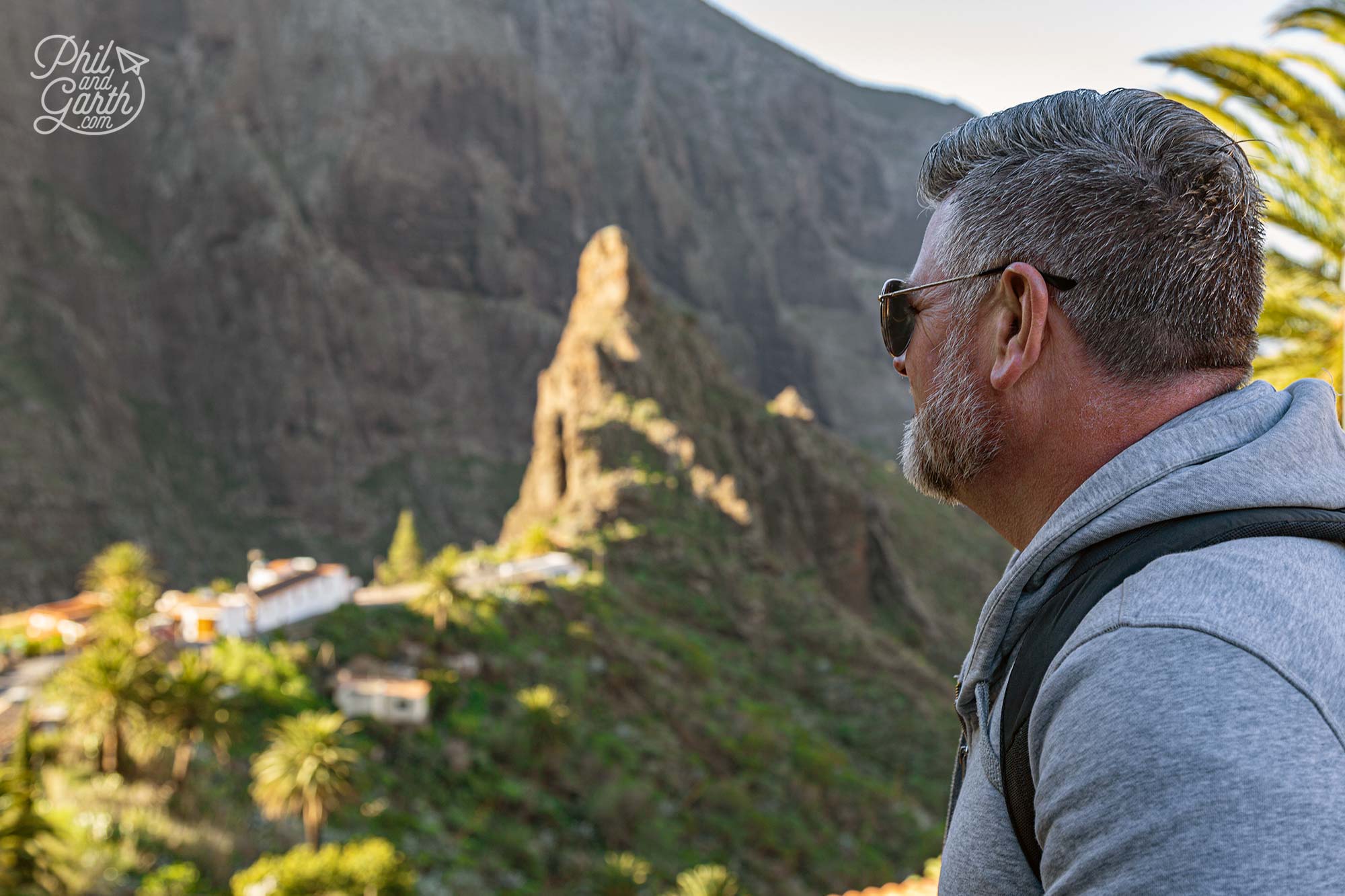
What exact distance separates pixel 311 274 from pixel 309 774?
90.1 meters

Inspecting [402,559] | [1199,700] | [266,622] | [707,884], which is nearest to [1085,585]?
[1199,700]

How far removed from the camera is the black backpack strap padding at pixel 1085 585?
139 cm

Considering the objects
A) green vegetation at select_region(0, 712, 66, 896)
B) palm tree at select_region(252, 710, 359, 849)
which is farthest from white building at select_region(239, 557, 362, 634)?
green vegetation at select_region(0, 712, 66, 896)

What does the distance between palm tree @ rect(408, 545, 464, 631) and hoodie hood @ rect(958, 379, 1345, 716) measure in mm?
32043

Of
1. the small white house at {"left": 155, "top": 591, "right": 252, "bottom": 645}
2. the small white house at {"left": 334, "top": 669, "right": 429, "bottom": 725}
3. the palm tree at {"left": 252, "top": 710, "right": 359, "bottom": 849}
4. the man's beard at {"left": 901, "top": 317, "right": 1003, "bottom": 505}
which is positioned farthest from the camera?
the small white house at {"left": 155, "top": 591, "right": 252, "bottom": 645}

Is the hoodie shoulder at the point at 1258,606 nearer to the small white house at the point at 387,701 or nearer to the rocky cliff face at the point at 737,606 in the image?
the rocky cliff face at the point at 737,606

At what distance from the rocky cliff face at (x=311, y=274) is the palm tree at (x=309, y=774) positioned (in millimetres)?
61974

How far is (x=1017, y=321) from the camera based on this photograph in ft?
5.83

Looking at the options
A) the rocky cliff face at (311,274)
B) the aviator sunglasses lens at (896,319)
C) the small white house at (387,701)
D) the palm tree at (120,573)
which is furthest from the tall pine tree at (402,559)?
the aviator sunglasses lens at (896,319)

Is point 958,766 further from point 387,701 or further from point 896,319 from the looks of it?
point 387,701

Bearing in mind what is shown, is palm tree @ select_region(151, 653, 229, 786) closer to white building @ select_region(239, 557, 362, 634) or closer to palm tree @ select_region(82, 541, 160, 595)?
palm tree @ select_region(82, 541, 160, 595)

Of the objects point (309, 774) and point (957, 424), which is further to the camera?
point (309, 774)

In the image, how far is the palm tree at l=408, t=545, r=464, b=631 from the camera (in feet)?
107

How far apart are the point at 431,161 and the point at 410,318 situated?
18.1 meters
